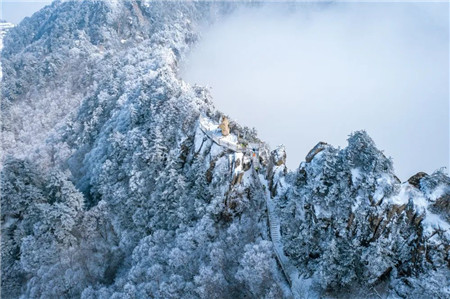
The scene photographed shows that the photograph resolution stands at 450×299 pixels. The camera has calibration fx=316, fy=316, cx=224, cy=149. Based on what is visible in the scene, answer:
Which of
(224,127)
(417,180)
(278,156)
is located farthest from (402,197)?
(224,127)

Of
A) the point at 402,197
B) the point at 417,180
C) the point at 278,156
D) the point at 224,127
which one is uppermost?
the point at 224,127

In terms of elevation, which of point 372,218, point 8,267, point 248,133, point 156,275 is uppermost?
point 248,133

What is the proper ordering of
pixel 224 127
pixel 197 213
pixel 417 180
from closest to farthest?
pixel 417 180 < pixel 197 213 < pixel 224 127

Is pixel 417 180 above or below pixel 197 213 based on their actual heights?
above

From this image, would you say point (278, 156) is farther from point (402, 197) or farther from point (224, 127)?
point (402, 197)

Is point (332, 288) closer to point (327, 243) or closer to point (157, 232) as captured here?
point (327, 243)

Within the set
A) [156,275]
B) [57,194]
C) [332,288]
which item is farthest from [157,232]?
[332,288]

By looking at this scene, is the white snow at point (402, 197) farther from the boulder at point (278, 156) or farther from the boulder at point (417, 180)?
the boulder at point (278, 156)

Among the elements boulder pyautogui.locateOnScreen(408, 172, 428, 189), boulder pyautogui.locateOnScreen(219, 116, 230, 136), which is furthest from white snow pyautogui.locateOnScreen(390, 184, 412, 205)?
boulder pyautogui.locateOnScreen(219, 116, 230, 136)

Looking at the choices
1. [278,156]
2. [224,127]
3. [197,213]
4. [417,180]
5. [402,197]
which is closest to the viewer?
[402,197]
